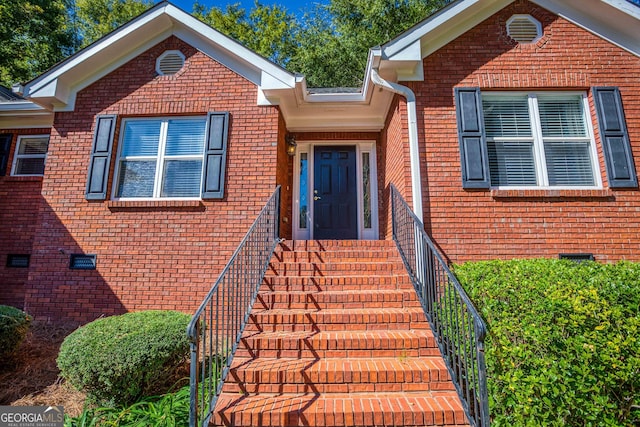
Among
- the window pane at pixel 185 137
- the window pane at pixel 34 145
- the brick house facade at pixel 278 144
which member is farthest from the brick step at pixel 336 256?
the window pane at pixel 34 145

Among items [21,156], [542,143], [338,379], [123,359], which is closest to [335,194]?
[542,143]

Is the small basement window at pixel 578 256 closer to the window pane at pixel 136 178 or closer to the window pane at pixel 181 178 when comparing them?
the window pane at pixel 181 178

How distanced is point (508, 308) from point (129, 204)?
546 cm

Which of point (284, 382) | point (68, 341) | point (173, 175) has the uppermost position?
point (173, 175)

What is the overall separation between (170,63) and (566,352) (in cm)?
680

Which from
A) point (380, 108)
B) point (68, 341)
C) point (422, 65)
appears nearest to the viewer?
point (68, 341)

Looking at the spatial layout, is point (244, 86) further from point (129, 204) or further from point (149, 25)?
point (129, 204)

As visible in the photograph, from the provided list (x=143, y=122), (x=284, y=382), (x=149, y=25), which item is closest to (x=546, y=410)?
(x=284, y=382)

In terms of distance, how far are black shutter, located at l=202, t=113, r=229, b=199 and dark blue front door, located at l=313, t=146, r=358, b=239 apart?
7.11 ft

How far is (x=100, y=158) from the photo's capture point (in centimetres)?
562

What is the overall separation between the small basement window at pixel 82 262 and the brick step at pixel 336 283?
3076 mm

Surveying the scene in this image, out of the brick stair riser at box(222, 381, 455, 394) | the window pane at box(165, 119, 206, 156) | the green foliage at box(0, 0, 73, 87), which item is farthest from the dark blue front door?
the green foliage at box(0, 0, 73, 87)

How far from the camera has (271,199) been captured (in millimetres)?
5051

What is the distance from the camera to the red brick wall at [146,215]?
521 cm
